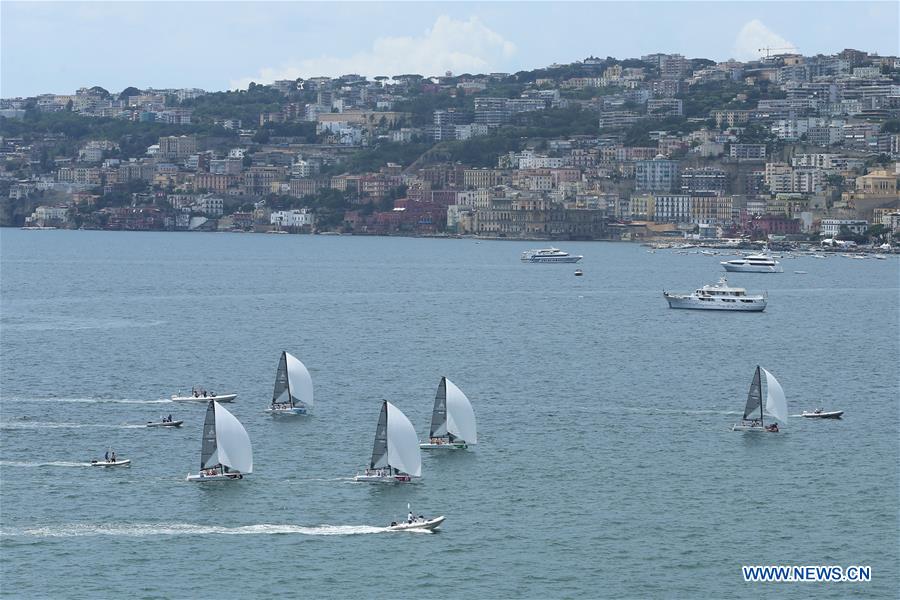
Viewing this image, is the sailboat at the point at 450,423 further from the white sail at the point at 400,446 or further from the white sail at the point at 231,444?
the white sail at the point at 231,444

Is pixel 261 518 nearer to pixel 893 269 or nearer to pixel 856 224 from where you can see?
pixel 893 269

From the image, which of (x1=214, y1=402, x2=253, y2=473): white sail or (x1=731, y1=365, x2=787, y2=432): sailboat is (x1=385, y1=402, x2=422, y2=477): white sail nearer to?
(x1=214, y1=402, x2=253, y2=473): white sail

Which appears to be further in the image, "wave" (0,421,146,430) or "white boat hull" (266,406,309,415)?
"white boat hull" (266,406,309,415)

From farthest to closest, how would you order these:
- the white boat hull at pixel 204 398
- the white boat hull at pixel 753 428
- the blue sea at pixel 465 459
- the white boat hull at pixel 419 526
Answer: the white boat hull at pixel 204 398 < the white boat hull at pixel 753 428 < the white boat hull at pixel 419 526 < the blue sea at pixel 465 459

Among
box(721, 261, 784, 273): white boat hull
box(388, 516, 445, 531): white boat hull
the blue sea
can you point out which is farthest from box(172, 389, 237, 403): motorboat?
box(721, 261, 784, 273): white boat hull

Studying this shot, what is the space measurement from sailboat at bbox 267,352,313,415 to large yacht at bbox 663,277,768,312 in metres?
47.3

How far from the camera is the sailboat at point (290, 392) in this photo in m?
56.1

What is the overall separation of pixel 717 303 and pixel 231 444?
58.4 meters

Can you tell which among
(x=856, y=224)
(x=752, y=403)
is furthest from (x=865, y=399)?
(x=856, y=224)

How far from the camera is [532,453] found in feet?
163

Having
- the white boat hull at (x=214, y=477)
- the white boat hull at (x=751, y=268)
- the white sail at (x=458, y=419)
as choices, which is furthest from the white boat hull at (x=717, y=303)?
the white boat hull at (x=214, y=477)

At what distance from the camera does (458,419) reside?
5006cm

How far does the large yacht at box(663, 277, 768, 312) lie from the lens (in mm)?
100000

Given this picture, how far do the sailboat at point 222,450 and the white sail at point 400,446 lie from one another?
3558mm
